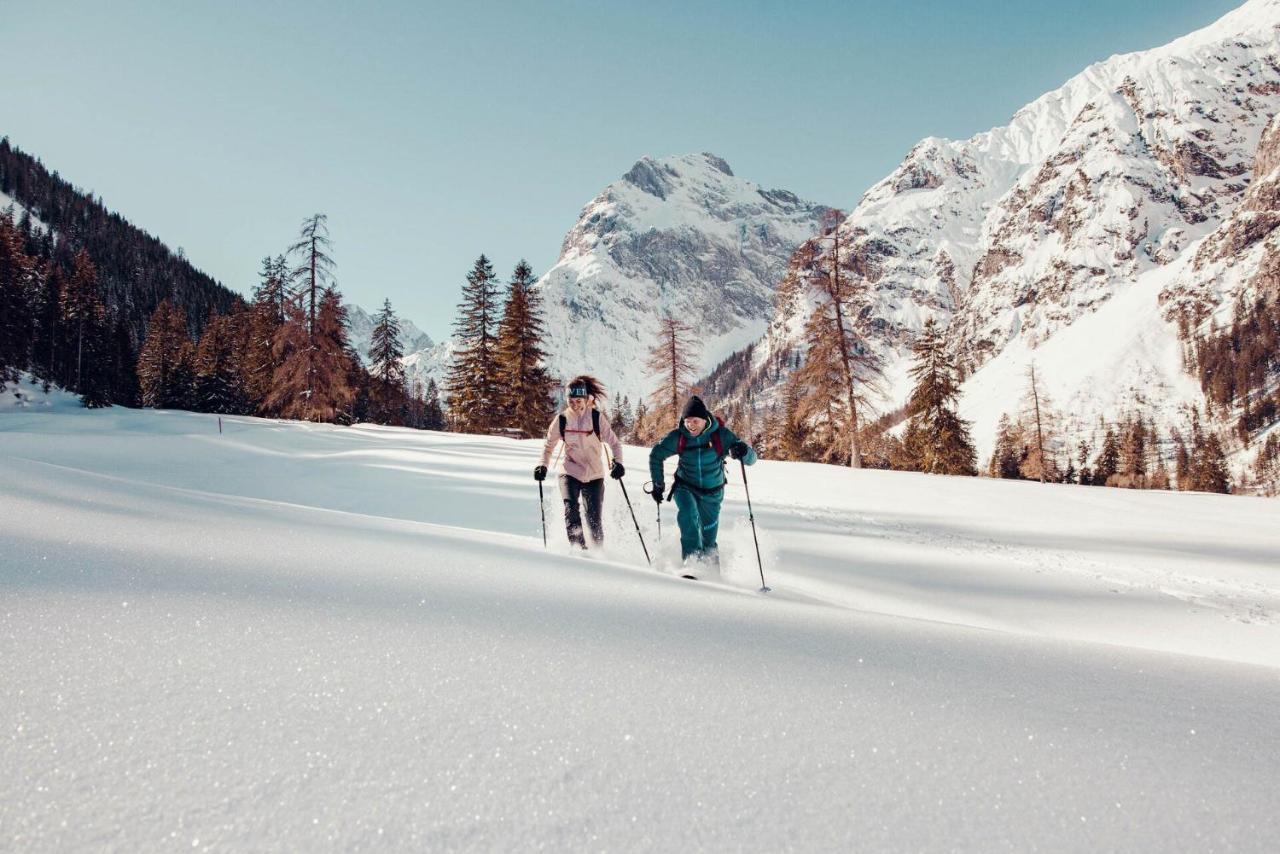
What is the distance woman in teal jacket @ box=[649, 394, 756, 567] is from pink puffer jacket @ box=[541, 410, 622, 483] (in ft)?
1.98

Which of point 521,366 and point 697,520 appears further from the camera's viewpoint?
point 521,366

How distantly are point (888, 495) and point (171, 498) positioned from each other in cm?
1180

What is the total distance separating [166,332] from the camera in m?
48.7

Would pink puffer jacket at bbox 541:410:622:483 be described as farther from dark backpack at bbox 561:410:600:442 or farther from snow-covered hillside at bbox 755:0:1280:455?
snow-covered hillside at bbox 755:0:1280:455

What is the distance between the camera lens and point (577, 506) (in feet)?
20.5

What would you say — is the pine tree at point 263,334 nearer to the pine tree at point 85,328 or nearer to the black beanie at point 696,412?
the pine tree at point 85,328

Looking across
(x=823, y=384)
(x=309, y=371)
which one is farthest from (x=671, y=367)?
(x=309, y=371)

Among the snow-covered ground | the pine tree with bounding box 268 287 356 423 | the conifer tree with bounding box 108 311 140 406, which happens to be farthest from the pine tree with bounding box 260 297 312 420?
the conifer tree with bounding box 108 311 140 406

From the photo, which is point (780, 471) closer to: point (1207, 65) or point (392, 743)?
point (392, 743)

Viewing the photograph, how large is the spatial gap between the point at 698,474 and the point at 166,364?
2257 inches

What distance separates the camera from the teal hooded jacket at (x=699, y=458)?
19.6 feet

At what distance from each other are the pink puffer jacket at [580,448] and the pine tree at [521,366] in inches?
1018

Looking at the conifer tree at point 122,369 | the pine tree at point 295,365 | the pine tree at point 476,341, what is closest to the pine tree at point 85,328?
the conifer tree at point 122,369

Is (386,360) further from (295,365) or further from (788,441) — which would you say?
(788,441)
